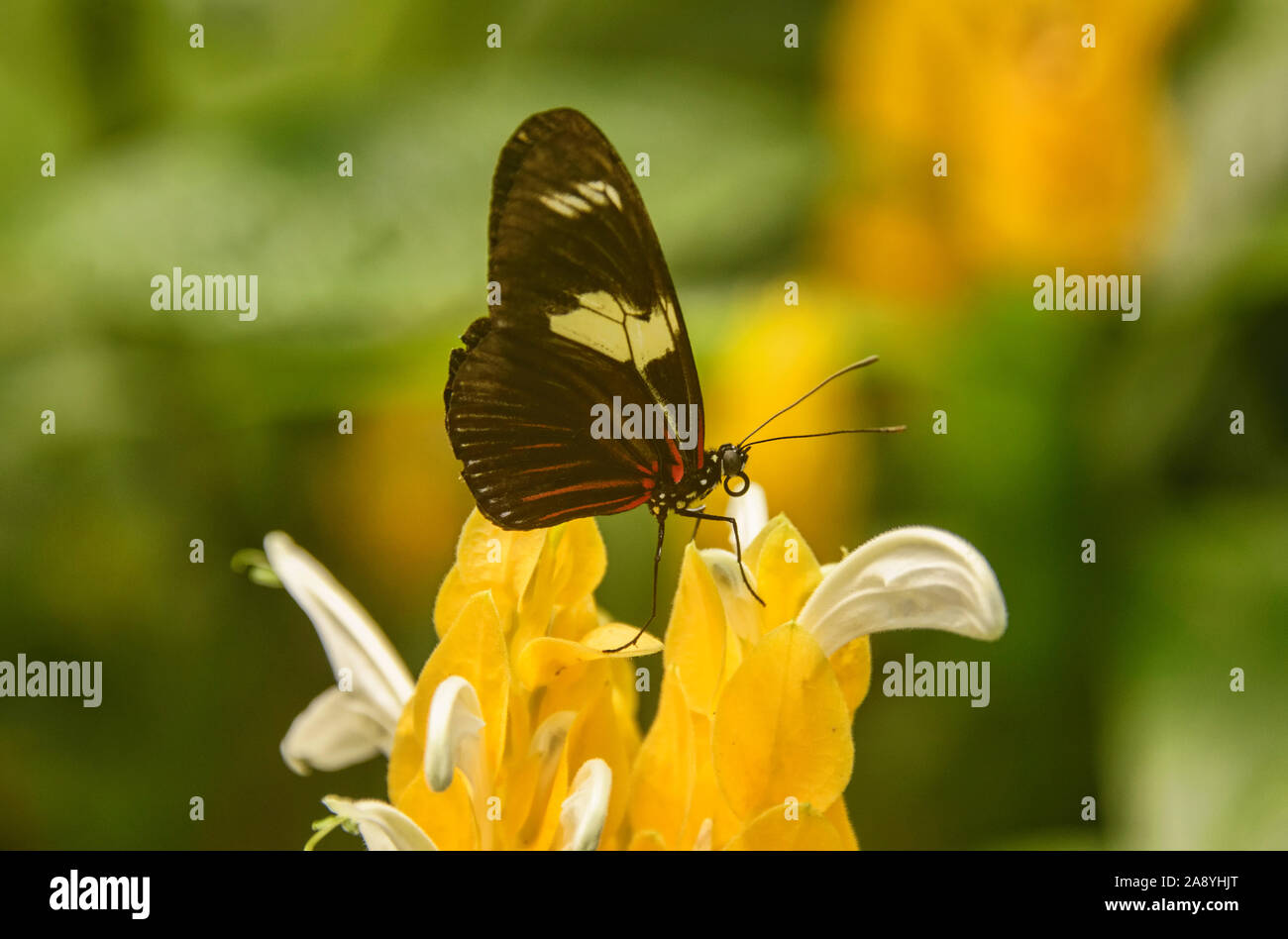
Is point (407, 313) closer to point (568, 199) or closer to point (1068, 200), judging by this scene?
point (568, 199)
